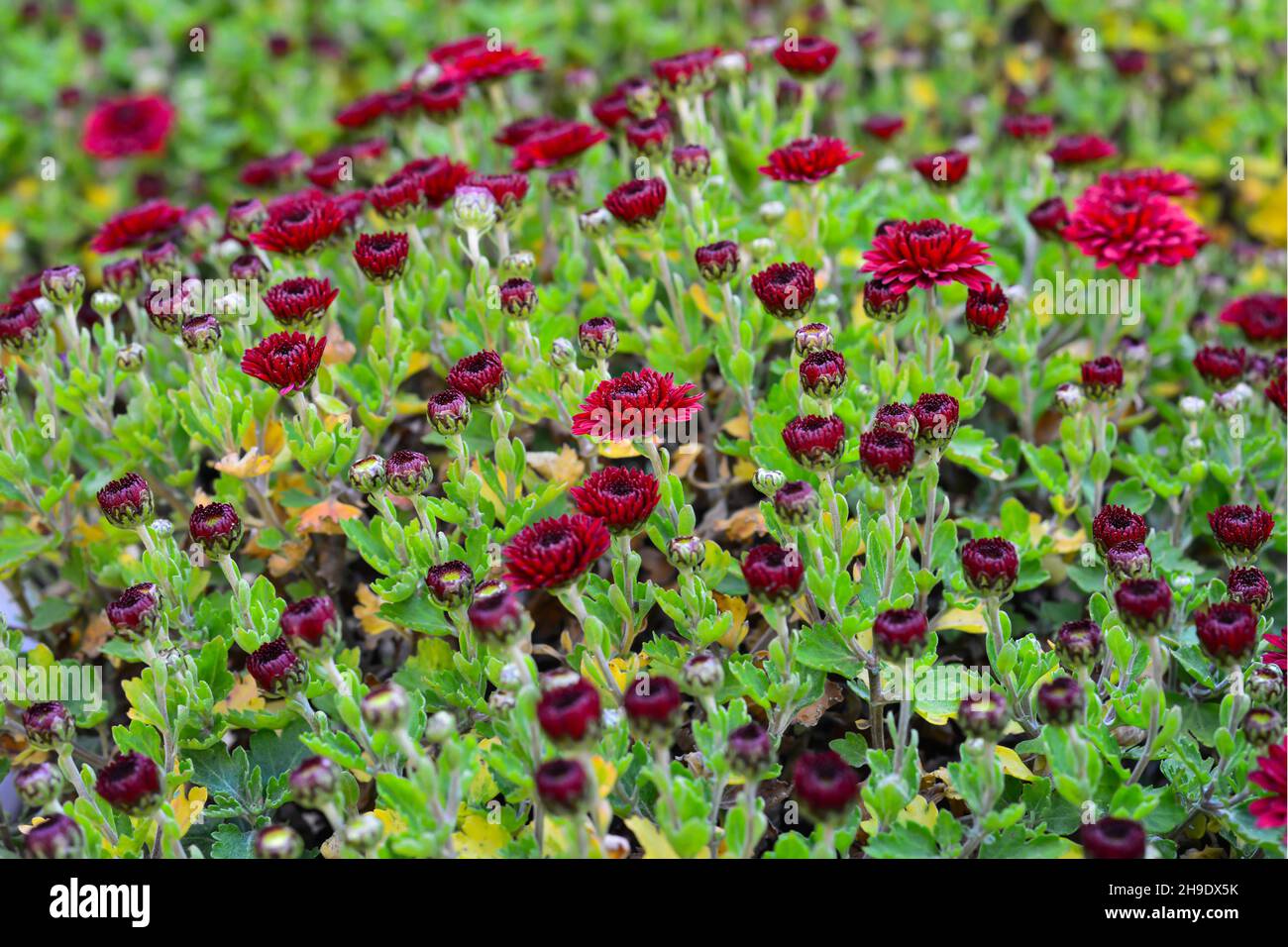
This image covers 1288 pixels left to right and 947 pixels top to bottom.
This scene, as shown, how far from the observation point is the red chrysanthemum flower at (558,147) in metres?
2.63

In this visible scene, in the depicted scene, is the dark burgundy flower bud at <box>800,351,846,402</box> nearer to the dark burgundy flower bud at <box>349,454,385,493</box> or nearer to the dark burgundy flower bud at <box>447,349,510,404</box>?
the dark burgundy flower bud at <box>447,349,510,404</box>

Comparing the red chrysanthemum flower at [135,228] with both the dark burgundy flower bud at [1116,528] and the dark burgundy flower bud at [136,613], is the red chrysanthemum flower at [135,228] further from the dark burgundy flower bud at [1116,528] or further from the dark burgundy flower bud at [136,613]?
the dark burgundy flower bud at [1116,528]

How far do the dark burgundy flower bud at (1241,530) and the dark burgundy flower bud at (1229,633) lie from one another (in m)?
0.27

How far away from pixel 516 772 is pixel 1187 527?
5.07 ft

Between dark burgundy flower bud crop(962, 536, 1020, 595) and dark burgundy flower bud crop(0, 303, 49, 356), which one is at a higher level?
dark burgundy flower bud crop(0, 303, 49, 356)

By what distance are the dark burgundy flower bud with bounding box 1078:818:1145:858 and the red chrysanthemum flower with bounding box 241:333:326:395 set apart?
1.40 m

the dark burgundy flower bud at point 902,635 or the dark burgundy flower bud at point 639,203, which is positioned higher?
the dark burgundy flower bud at point 639,203

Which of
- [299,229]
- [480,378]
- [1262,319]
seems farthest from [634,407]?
[1262,319]

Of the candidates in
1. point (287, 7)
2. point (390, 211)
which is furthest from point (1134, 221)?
point (287, 7)

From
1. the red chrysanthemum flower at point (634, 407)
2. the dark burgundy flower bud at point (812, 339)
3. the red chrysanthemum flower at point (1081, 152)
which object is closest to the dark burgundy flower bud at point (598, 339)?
the red chrysanthemum flower at point (634, 407)

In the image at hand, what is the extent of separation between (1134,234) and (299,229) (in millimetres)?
1701

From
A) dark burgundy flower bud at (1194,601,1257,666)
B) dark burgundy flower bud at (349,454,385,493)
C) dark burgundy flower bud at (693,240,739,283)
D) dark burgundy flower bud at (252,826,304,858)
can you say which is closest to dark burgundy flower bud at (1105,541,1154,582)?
dark burgundy flower bud at (1194,601,1257,666)

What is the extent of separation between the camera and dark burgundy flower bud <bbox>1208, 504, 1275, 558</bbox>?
204 cm

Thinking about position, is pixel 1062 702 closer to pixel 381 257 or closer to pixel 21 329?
pixel 381 257
